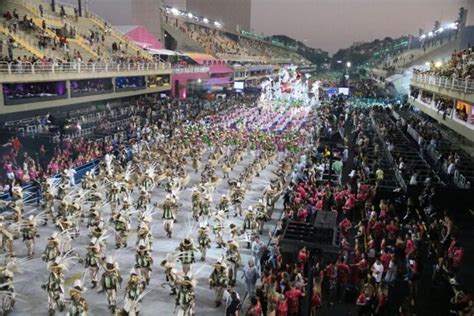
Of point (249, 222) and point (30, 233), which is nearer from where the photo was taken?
point (30, 233)

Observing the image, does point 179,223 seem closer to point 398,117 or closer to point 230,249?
point 230,249

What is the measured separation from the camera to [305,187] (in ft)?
57.4

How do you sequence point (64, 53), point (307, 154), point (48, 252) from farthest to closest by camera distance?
point (64, 53), point (307, 154), point (48, 252)

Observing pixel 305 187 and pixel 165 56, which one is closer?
pixel 305 187

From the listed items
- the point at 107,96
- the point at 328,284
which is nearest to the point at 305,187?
the point at 328,284

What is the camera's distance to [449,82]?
2583 centimetres

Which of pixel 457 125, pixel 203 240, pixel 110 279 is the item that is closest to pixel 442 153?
pixel 457 125

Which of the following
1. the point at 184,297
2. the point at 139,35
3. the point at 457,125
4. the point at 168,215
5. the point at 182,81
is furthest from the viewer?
the point at 139,35

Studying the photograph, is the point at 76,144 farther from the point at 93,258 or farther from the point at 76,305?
the point at 76,305

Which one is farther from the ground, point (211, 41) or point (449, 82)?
point (211, 41)

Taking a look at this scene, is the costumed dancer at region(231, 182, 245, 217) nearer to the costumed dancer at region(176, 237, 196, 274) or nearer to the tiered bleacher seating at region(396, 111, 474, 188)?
the costumed dancer at region(176, 237, 196, 274)

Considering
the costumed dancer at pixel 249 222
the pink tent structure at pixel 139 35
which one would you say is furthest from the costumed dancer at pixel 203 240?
the pink tent structure at pixel 139 35

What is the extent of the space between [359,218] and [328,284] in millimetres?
6008

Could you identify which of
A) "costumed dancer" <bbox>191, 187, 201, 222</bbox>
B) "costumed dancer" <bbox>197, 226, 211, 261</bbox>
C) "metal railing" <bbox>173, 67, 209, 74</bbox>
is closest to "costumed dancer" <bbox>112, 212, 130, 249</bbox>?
"costumed dancer" <bbox>197, 226, 211, 261</bbox>
